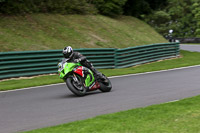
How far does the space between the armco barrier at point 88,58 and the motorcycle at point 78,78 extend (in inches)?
231

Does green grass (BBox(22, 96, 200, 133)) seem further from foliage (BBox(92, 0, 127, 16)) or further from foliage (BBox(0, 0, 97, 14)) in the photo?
foliage (BBox(92, 0, 127, 16))

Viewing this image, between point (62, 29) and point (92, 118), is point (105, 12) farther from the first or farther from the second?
point (92, 118)

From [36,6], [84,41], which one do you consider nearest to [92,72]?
[84,41]

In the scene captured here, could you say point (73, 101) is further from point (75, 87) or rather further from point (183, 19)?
point (183, 19)

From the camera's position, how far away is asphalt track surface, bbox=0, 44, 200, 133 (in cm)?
719

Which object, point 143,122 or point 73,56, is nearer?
point 143,122

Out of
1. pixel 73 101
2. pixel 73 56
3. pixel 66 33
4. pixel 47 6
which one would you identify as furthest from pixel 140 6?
pixel 73 101

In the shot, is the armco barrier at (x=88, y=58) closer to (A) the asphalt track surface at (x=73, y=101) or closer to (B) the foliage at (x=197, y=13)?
(A) the asphalt track surface at (x=73, y=101)

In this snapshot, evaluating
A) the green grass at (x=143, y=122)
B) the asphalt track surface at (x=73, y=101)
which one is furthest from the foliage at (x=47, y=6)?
the green grass at (x=143, y=122)

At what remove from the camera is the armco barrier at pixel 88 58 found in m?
15.3

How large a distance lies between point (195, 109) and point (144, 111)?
42.7 inches

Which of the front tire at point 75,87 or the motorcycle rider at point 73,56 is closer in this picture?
the front tire at point 75,87

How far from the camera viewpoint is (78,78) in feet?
32.7

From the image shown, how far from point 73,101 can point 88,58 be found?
29.2ft
